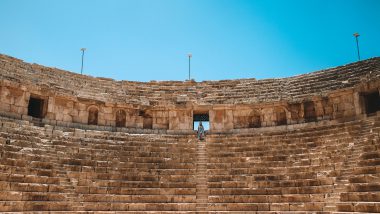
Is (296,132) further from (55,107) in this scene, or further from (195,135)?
(55,107)

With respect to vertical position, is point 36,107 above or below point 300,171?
above

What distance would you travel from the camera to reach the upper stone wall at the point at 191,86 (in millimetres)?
17188

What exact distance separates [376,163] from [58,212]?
10719 millimetres

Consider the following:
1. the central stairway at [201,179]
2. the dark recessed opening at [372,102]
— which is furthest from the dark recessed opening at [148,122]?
the dark recessed opening at [372,102]

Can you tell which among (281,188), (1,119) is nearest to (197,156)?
(281,188)

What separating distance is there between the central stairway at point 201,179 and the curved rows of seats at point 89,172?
234 mm

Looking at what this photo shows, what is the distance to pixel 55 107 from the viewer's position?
17.0 meters

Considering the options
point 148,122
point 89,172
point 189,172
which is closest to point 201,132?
point 148,122

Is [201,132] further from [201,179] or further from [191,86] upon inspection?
[201,179]

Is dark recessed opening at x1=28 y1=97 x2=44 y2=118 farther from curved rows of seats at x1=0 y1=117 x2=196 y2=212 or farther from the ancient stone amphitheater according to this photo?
curved rows of seats at x1=0 y1=117 x2=196 y2=212

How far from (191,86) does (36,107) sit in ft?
31.1

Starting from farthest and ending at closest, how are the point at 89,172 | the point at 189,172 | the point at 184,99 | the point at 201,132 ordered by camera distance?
1. the point at 184,99
2. the point at 201,132
3. the point at 189,172
4. the point at 89,172

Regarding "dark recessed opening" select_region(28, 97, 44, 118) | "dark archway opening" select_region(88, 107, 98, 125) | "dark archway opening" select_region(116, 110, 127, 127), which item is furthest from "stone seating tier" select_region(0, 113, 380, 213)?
"dark archway opening" select_region(116, 110, 127, 127)

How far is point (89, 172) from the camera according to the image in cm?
1259
